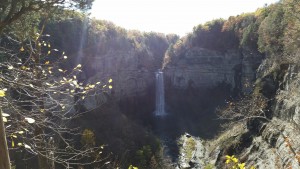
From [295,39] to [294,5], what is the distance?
8.13 ft

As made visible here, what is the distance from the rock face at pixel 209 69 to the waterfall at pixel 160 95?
7.08ft

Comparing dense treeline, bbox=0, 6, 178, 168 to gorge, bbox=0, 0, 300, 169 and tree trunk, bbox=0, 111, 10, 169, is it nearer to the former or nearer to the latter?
gorge, bbox=0, 0, 300, 169

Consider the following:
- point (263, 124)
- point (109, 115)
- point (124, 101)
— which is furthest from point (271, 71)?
point (124, 101)

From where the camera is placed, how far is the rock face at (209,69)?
53.6 meters

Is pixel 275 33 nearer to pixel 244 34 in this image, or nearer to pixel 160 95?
pixel 244 34

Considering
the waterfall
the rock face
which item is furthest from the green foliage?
the waterfall

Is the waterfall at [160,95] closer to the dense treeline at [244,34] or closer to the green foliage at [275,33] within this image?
the dense treeline at [244,34]

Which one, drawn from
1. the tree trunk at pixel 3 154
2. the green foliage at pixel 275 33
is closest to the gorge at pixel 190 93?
the green foliage at pixel 275 33

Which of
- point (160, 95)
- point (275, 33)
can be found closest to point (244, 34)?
point (275, 33)

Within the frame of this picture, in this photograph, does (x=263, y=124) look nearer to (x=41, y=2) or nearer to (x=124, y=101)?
(x=41, y=2)

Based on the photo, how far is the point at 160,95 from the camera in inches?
2534

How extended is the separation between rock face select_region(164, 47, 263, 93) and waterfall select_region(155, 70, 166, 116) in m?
2.16

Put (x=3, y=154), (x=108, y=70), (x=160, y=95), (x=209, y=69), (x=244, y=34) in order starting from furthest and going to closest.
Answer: (x=160, y=95), (x=209, y=69), (x=108, y=70), (x=244, y=34), (x=3, y=154)

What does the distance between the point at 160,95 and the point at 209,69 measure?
10.9m
